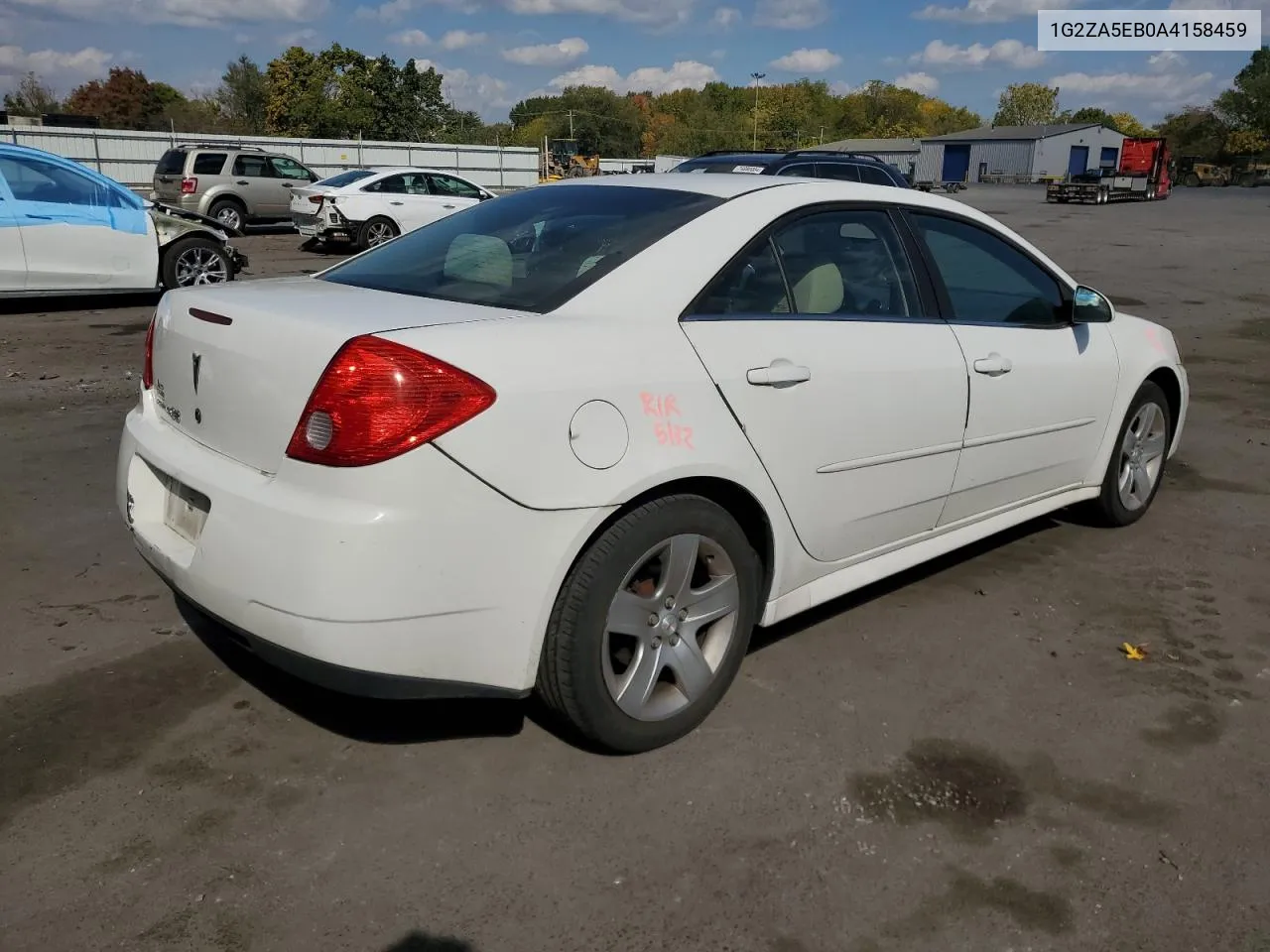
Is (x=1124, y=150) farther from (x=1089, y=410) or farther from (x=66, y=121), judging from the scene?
(x=1089, y=410)

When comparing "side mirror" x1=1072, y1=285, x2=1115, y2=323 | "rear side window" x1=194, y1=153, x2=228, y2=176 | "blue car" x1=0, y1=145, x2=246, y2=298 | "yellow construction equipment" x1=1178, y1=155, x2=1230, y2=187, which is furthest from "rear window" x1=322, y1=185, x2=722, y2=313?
"yellow construction equipment" x1=1178, y1=155, x2=1230, y2=187

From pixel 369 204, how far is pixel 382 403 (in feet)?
54.7

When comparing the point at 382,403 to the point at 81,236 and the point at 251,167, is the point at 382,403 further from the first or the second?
the point at 251,167

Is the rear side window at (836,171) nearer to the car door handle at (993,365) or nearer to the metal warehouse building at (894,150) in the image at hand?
the car door handle at (993,365)

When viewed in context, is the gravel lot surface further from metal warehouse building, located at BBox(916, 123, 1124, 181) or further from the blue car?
metal warehouse building, located at BBox(916, 123, 1124, 181)

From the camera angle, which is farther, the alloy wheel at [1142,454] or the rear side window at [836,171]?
the rear side window at [836,171]

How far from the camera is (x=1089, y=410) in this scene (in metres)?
4.38

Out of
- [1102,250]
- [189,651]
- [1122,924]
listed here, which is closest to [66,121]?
[1102,250]

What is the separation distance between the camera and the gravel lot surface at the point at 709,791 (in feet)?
7.52

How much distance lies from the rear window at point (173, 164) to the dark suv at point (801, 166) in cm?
1262

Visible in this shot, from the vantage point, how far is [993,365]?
374cm

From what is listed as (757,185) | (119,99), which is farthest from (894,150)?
(757,185)

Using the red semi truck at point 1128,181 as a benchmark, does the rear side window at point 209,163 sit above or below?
below

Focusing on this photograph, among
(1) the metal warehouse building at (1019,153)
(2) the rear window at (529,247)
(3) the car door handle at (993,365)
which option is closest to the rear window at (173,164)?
(2) the rear window at (529,247)
